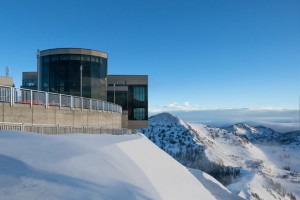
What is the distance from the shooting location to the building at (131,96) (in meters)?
47.6

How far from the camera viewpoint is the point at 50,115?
64.6 ft

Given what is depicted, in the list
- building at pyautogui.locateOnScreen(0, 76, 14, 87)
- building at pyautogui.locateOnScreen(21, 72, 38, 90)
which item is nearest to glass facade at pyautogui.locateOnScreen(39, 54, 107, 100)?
building at pyautogui.locateOnScreen(21, 72, 38, 90)

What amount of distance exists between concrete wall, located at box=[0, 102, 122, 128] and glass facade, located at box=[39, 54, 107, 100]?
507 inches

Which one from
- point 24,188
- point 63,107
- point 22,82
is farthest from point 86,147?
point 22,82

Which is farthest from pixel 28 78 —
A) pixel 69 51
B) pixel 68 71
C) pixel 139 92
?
pixel 139 92

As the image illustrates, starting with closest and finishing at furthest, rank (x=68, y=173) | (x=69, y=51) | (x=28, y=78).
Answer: (x=68, y=173) < (x=69, y=51) < (x=28, y=78)

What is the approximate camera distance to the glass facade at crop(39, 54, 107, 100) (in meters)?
41.5

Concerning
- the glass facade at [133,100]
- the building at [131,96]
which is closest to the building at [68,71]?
the glass facade at [133,100]

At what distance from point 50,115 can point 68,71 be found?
22778mm

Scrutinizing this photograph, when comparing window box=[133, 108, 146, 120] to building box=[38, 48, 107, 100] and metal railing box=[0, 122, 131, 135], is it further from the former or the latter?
metal railing box=[0, 122, 131, 135]

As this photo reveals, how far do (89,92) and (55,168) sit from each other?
34430 mm

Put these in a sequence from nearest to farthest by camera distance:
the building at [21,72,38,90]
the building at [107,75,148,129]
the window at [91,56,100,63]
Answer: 1. the window at [91,56,100,63]
2. the building at [107,75,148,129]
3. the building at [21,72,38,90]

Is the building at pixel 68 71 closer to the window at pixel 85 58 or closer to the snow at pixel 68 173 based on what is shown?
the window at pixel 85 58

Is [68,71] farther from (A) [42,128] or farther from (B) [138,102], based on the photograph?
(A) [42,128]
